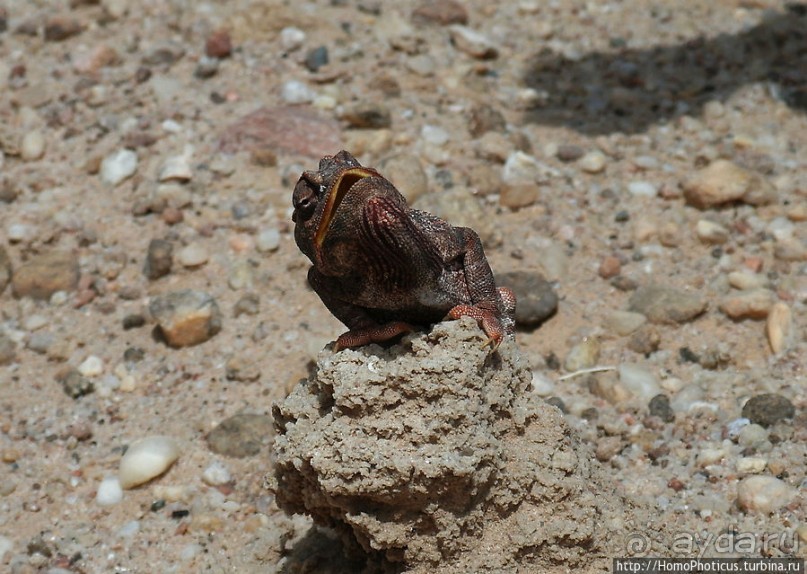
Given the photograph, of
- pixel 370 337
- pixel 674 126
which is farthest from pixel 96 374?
pixel 674 126

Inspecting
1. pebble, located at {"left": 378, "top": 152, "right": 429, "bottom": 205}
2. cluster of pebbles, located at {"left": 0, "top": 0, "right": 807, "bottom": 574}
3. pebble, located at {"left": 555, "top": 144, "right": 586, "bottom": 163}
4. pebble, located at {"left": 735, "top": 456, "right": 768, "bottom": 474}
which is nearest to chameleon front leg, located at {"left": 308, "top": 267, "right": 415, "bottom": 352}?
cluster of pebbles, located at {"left": 0, "top": 0, "right": 807, "bottom": 574}

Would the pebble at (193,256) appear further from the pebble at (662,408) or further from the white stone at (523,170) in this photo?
the pebble at (662,408)

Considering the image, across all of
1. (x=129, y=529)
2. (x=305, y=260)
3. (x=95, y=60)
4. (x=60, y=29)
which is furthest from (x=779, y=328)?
(x=60, y=29)

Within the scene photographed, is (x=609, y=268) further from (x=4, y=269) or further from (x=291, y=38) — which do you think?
(x=4, y=269)

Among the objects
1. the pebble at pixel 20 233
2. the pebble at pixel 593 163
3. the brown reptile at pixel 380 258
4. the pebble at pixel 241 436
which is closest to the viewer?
the brown reptile at pixel 380 258

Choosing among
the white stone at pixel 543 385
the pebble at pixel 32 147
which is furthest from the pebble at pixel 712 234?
the pebble at pixel 32 147

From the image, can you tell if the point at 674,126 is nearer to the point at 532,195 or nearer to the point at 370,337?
the point at 532,195
